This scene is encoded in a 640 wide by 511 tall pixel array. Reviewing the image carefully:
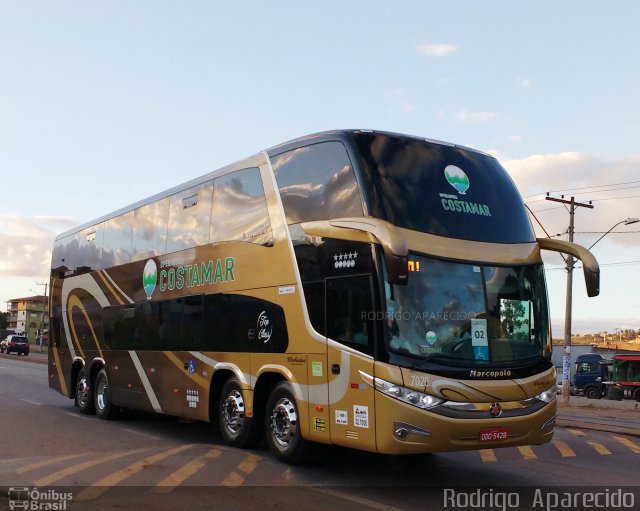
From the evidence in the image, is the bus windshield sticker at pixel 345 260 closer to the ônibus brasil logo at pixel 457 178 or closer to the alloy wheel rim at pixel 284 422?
the ônibus brasil logo at pixel 457 178

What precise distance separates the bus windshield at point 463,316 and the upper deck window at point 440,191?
0.51 metres

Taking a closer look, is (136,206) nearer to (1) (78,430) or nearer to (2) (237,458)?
(1) (78,430)

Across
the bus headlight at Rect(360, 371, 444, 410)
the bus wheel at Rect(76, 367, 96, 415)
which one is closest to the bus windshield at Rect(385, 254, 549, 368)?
the bus headlight at Rect(360, 371, 444, 410)

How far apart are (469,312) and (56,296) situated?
12913 millimetres

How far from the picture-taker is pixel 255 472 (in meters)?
9.01

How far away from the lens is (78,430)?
1331 cm

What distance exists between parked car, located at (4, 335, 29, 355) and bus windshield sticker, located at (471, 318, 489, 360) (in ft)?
211

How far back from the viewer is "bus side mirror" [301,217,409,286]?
24.3ft

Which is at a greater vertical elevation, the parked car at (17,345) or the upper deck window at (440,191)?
the upper deck window at (440,191)

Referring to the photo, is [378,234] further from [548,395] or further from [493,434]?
[548,395]

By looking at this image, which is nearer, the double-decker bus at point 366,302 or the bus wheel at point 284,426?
the double-decker bus at point 366,302

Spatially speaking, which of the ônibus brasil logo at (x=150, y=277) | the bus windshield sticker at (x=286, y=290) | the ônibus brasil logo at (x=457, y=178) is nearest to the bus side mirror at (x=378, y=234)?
the bus windshield sticker at (x=286, y=290)

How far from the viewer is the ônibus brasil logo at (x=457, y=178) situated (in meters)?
9.10

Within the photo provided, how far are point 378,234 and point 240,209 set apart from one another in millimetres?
3712
